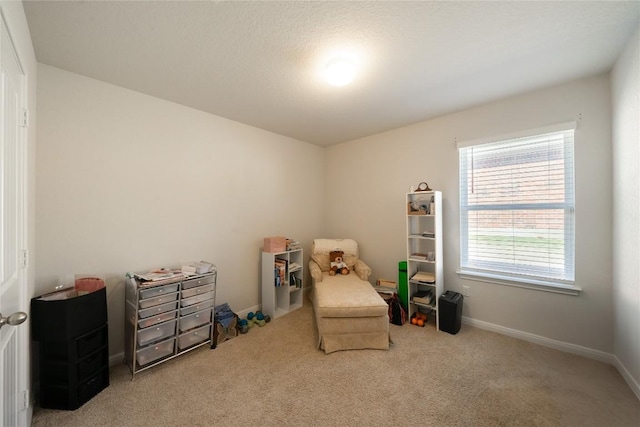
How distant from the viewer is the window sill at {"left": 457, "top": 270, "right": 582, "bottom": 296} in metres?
2.27

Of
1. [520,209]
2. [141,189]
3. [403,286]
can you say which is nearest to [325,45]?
[141,189]

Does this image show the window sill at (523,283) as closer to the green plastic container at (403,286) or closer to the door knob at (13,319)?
the green plastic container at (403,286)

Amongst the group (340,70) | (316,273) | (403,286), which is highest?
(340,70)

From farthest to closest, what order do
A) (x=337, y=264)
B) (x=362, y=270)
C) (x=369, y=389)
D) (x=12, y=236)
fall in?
(x=337, y=264) → (x=362, y=270) → (x=369, y=389) → (x=12, y=236)

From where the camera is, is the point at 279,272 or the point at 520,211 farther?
the point at 279,272

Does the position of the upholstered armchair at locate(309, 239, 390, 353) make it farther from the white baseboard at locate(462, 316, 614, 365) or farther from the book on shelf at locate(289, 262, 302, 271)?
the white baseboard at locate(462, 316, 614, 365)

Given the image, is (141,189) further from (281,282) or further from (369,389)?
(369,389)

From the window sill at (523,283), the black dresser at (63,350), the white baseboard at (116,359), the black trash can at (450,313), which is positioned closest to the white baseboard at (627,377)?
the window sill at (523,283)

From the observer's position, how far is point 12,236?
50.0 inches

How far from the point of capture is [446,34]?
161 centimetres

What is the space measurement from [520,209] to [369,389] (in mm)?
2383

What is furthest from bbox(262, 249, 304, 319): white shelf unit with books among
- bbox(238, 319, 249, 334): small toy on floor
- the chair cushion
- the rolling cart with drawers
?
the rolling cart with drawers

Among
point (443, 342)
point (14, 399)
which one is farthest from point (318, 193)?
point (14, 399)

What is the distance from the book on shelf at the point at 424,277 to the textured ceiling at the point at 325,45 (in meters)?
2.02
